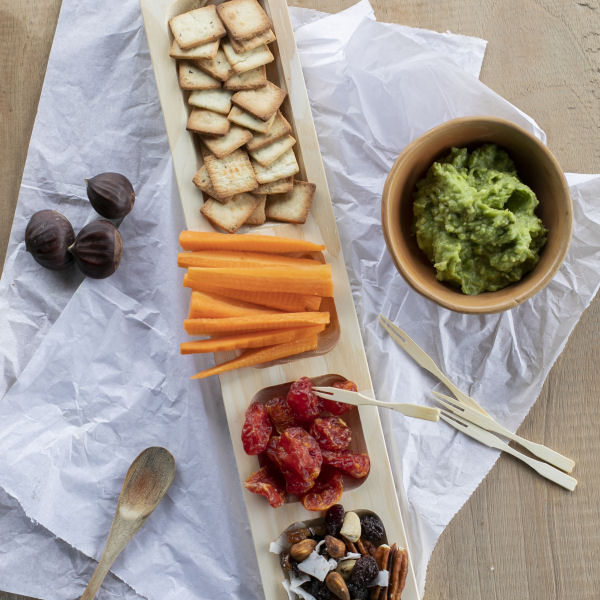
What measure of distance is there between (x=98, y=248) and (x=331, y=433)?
0.99 meters

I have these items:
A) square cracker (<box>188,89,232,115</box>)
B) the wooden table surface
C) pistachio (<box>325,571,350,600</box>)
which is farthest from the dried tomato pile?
square cracker (<box>188,89,232,115</box>)

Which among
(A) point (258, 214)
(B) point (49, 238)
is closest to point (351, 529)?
(A) point (258, 214)

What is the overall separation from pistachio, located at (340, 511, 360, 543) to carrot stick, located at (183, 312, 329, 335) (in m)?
0.63

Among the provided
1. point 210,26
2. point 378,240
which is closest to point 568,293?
point 378,240

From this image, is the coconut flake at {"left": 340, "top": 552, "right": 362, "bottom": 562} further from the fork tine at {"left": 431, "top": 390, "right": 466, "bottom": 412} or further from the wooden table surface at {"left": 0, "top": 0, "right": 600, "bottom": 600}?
the fork tine at {"left": 431, "top": 390, "right": 466, "bottom": 412}

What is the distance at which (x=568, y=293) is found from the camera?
2248 millimetres

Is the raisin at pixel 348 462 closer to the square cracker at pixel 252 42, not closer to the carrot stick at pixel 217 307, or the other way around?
the carrot stick at pixel 217 307

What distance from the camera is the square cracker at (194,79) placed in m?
2.03

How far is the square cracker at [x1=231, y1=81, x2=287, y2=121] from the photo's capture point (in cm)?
203

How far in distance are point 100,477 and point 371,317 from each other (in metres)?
1.12

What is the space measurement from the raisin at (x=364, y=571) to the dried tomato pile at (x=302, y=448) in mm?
197

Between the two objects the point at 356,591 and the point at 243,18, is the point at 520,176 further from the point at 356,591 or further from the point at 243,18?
the point at 356,591

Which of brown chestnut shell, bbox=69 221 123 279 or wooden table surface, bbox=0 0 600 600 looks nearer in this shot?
brown chestnut shell, bbox=69 221 123 279

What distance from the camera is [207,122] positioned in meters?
2.04
